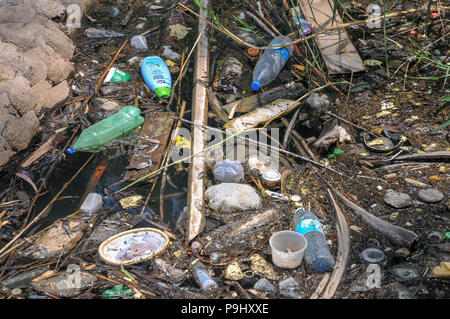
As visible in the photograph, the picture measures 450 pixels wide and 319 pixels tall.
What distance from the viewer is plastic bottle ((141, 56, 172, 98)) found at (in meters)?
3.65

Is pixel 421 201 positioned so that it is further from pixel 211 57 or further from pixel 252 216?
pixel 211 57

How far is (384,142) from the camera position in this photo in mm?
3045

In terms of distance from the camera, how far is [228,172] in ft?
9.21

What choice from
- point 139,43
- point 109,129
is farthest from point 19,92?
point 139,43

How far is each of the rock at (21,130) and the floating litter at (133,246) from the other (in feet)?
4.00

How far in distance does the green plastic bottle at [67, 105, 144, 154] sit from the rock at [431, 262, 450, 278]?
2.39 m

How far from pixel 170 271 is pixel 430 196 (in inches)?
65.1

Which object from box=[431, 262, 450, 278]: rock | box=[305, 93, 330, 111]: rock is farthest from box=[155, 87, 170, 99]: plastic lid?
box=[431, 262, 450, 278]: rock

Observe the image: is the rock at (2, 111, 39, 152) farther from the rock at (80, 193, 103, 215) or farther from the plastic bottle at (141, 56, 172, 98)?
the plastic bottle at (141, 56, 172, 98)

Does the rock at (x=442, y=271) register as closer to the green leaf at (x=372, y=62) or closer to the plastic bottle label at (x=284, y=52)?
the green leaf at (x=372, y=62)

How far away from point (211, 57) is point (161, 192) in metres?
1.90

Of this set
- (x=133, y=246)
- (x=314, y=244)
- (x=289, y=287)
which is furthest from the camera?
(x=133, y=246)

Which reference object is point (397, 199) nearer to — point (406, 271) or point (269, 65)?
point (406, 271)

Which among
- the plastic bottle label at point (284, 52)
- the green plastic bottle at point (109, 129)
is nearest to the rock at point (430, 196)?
the plastic bottle label at point (284, 52)
